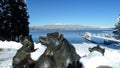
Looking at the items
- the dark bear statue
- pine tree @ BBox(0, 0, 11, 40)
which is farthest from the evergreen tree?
the dark bear statue

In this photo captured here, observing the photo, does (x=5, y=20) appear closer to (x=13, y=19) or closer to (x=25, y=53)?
(x=13, y=19)

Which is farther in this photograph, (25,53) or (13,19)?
(13,19)

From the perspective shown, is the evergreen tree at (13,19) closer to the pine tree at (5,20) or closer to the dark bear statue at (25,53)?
the pine tree at (5,20)

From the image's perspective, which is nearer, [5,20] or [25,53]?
[25,53]

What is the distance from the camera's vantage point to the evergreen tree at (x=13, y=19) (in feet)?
Answer: 136

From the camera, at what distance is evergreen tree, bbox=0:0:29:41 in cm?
4159

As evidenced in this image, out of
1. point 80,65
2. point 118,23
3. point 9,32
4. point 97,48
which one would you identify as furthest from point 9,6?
point 80,65

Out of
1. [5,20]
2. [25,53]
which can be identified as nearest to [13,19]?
[5,20]

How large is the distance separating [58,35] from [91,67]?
1804mm

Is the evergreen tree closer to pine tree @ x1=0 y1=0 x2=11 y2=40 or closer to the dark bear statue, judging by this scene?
pine tree @ x1=0 y1=0 x2=11 y2=40

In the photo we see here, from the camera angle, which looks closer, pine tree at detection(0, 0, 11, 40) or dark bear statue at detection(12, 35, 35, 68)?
dark bear statue at detection(12, 35, 35, 68)

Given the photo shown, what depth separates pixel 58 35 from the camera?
329 inches

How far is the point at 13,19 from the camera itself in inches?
1667

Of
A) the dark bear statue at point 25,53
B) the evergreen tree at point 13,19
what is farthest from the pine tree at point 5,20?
the dark bear statue at point 25,53
